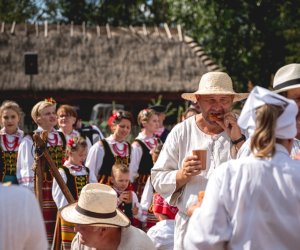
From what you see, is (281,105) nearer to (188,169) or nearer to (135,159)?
(188,169)

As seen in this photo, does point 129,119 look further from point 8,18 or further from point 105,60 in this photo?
point 8,18

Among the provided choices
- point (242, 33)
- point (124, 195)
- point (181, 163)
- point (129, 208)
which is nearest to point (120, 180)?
point (124, 195)

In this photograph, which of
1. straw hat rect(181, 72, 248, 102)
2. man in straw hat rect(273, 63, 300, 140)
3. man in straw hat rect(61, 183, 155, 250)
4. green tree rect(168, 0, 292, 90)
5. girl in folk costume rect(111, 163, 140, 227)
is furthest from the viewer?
green tree rect(168, 0, 292, 90)

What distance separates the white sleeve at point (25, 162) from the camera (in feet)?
26.2

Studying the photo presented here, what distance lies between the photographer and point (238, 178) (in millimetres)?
3107

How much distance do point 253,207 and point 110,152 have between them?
6123 millimetres

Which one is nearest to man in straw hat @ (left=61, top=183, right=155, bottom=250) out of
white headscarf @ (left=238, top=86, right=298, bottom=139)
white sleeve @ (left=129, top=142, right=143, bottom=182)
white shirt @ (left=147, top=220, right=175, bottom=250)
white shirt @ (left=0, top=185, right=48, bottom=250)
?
white shirt @ (left=0, top=185, right=48, bottom=250)

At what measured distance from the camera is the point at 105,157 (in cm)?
910

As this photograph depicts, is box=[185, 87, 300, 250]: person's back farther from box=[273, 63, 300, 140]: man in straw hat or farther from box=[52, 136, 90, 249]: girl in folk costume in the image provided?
box=[52, 136, 90, 249]: girl in folk costume

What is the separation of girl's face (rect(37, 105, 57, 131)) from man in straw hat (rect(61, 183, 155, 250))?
153 inches

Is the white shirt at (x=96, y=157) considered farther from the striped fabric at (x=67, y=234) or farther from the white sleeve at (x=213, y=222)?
the white sleeve at (x=213, y=222)

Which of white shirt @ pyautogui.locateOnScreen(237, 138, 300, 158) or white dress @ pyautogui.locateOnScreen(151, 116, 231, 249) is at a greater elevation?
white shirt @ pyautogui.locateOnScreen(237, 138, 300, 158)

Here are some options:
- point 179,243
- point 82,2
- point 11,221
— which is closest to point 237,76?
point 82,2

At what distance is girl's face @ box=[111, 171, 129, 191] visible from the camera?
7.93 m
